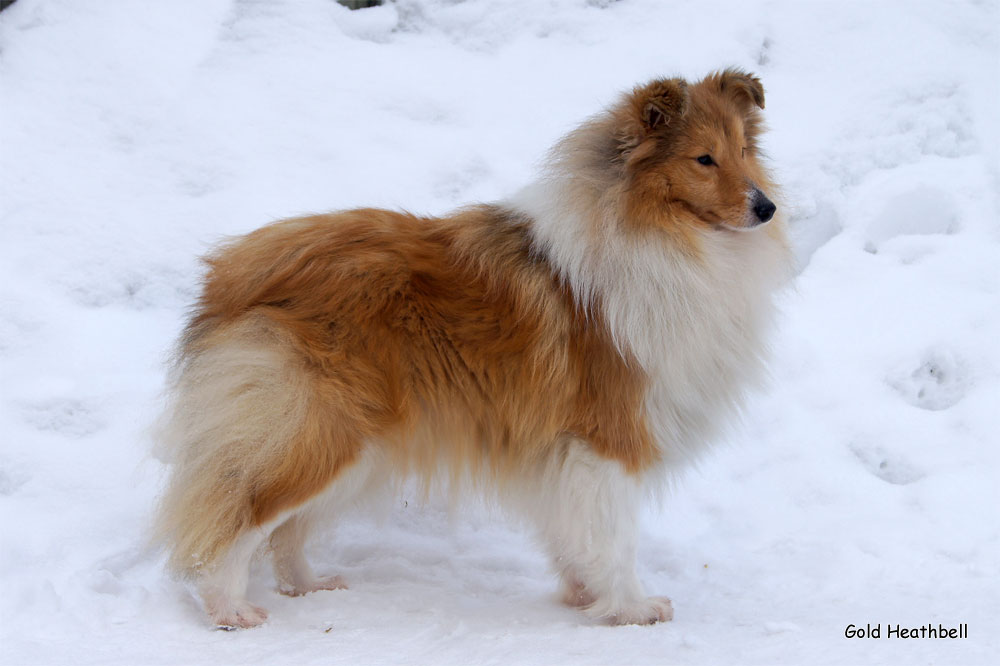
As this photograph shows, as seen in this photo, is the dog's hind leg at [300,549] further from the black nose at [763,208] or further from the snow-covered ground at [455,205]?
the black nose at [763,208]

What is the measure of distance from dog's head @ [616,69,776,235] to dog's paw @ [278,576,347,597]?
1.95 metres

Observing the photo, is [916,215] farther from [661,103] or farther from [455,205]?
[661,103]

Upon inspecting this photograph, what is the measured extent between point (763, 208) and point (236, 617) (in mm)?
2494

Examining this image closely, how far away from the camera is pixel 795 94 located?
6609 millimetres

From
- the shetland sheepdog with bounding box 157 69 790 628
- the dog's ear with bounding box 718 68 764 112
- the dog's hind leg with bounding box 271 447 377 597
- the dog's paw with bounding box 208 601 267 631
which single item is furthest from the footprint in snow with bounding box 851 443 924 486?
the dog's paw with bounding box 208 601 267 631

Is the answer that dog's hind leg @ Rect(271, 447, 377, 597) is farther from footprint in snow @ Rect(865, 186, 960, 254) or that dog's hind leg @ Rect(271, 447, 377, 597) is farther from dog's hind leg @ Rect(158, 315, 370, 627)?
footprint in snow @ Rect(865, 186, 960, 254)

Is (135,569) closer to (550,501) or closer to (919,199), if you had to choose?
(550,501)

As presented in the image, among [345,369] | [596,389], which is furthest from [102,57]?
[596,389]

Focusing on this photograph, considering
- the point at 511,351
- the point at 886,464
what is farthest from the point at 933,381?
the point at 511,351

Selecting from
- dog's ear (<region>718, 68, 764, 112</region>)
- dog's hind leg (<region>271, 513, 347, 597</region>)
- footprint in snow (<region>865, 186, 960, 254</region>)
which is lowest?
dog's hind leg (<region>271, 513, 347, 597</region>)

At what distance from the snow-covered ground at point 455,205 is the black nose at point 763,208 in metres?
1.15

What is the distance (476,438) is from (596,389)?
21.6 inches

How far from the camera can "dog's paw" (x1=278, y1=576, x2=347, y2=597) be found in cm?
364

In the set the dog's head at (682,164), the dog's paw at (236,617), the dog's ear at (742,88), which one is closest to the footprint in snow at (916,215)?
the dog's ear at (742,88)
